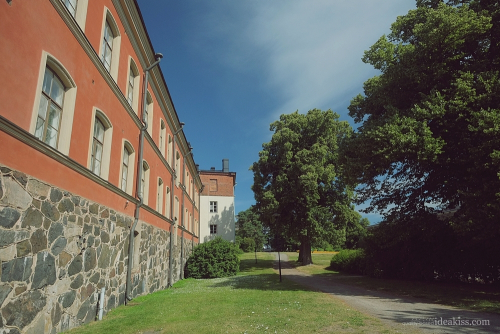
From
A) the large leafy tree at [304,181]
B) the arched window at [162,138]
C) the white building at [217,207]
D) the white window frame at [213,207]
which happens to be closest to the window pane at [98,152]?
the arched window at [162,138]

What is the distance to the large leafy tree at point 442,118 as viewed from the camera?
974cm

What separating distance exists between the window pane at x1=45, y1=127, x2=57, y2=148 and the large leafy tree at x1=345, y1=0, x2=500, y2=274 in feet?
32.3

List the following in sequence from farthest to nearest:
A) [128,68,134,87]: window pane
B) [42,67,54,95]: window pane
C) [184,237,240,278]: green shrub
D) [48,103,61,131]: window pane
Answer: [184,237,240,278]: green shrub < [128,68,134,87]: window pane < [48,103,61,131]: window pane < [42,67,54,95]: window pane

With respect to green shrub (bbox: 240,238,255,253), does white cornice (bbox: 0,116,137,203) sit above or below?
above

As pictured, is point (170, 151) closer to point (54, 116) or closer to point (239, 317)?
point (54, 116)

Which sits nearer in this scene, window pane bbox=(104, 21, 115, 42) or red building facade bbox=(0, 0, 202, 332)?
red building facade bbox=(0, 0, 202, 332)

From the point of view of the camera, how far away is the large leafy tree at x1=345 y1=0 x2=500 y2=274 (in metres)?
9.74

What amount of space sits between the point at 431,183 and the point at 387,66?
542 centimetres

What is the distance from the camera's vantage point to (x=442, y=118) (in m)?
11.2

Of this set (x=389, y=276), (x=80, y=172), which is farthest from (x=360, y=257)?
(x=80, y=172)

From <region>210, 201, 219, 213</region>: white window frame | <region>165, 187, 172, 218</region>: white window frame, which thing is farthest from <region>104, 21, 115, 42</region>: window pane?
<region>210, 201, 219, 213</region>: white window frame

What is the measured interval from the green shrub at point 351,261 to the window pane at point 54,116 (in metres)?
17.5

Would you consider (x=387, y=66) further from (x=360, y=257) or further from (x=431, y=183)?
(x=360, y=257)

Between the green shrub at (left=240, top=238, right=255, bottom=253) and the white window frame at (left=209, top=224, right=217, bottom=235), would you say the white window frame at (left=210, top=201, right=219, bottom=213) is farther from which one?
the green shrub at (left=240, top=238, right=255, bottom=253)
